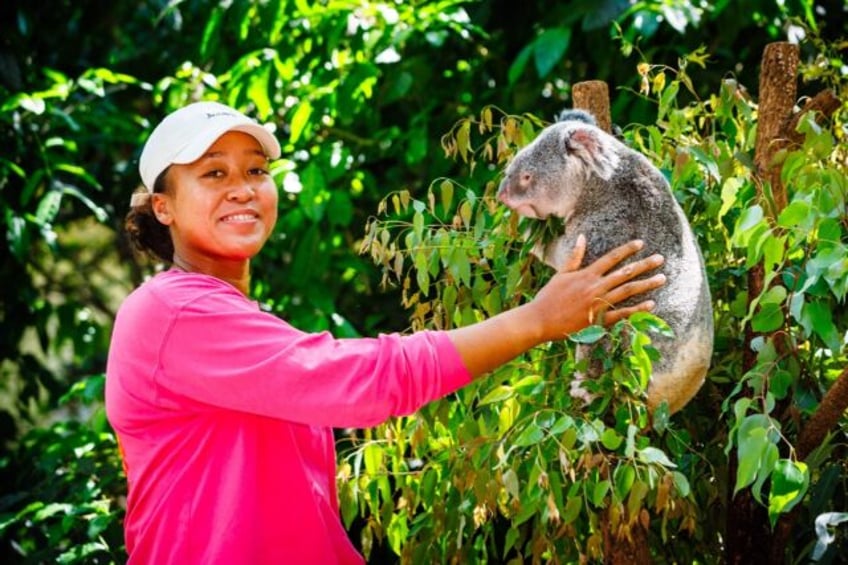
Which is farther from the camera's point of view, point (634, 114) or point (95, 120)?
point (95, 120)

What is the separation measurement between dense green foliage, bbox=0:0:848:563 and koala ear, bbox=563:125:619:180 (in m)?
0.16

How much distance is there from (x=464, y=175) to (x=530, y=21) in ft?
2.28

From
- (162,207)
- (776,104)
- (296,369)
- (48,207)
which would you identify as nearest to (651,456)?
(296,369)

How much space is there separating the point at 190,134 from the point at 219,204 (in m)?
0.13

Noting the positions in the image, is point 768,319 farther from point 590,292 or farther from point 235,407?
point 235,407

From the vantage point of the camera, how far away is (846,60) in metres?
3.79

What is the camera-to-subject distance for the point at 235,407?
183 cm

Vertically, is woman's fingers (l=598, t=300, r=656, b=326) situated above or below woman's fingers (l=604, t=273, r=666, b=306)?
below

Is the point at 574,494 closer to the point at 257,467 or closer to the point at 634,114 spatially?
the point at 257,467

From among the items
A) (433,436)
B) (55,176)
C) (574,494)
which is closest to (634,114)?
(433,436)

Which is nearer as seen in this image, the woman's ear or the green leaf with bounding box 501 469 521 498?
the green leaf with bounding box 501 469 521 498

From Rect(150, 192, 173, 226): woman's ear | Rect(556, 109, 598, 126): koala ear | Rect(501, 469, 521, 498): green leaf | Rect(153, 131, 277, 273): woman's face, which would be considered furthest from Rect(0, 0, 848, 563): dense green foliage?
Rect(150, 192, 173, 226): woman's ear

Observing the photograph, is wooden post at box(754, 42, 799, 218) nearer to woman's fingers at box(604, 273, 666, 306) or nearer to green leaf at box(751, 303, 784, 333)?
green leaf at box(751, 303, 784, 333)

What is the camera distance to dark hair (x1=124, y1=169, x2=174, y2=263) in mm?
2219
